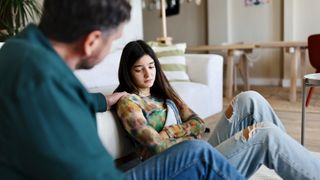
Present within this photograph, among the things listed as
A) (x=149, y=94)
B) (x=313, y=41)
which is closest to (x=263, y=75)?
(x=313, y=41)

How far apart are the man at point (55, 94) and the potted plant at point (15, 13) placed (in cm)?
263

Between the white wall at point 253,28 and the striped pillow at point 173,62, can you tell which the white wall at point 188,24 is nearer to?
the white wall at point 253,28

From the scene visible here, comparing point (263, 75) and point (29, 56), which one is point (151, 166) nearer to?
point (29, 56)

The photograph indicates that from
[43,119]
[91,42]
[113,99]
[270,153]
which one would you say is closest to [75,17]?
[91,42]

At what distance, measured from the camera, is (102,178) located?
0.67m

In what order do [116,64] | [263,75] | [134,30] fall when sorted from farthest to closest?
[263,75] < [134,30] < [116,64]

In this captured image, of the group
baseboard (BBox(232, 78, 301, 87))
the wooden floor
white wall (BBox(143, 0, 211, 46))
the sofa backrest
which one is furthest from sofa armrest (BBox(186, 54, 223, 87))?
white wall (BBox(143, 0, 211, 46))

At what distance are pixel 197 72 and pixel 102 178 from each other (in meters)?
2.51

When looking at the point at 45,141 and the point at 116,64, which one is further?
the point at 116,64

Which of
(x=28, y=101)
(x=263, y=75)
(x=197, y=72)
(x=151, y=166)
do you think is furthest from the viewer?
(x=263, y=75)

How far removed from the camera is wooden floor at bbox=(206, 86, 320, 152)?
2.78 m

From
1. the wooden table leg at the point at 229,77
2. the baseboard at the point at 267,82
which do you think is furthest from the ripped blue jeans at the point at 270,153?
the baseboard at the point at 267,82

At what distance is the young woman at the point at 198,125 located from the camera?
1276mm

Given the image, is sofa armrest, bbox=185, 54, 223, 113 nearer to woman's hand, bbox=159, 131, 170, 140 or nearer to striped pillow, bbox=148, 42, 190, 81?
striped pillow, bbox=148, 42, 190, 81
